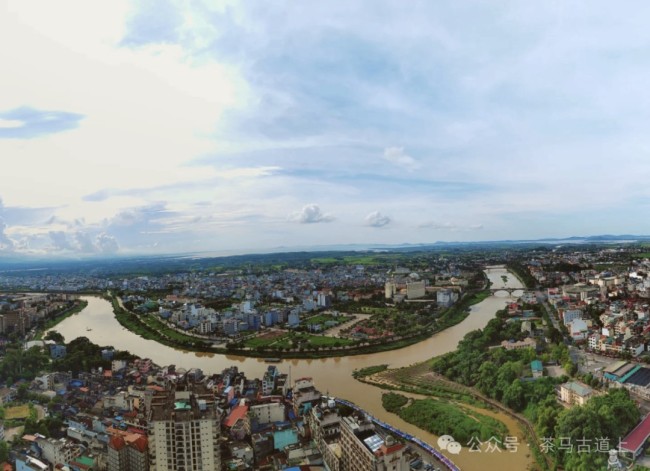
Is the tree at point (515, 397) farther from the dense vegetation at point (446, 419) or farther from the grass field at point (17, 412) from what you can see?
the grass field at point (17, 412)

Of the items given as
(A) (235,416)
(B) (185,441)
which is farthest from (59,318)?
(B) (185,441)

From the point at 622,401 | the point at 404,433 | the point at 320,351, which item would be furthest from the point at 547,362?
the point at 320,351

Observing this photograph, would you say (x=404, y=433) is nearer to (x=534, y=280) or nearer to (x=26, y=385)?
(x=26, y=385)

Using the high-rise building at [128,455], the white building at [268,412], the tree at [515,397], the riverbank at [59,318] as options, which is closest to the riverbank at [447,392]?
the tree at [515,397]

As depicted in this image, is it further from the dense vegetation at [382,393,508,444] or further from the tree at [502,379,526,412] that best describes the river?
the tree at [502,379,526,412]

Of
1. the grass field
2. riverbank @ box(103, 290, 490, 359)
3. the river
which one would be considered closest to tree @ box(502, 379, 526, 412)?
the river

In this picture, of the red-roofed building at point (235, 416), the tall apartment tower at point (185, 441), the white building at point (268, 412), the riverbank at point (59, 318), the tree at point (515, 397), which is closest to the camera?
the tall apartment tower at point (185, 441)

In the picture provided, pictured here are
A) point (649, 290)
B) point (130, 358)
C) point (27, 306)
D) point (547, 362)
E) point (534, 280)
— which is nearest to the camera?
point (547, 362)
